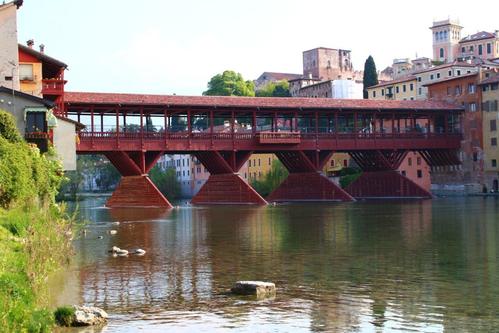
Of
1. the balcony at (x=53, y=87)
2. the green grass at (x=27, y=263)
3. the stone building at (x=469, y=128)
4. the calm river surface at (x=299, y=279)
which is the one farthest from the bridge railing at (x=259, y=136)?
the green grass at (x=27, y=263)

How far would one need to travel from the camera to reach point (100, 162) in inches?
5679

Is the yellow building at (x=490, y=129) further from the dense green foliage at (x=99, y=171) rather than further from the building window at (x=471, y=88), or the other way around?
the dense green foliage at (x=99, y=171)

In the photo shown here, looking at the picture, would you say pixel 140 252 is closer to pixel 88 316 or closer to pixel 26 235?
pixel 26 235

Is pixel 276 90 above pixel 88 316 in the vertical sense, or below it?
above

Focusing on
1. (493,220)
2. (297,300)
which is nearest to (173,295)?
(297,300)

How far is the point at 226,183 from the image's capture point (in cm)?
6406

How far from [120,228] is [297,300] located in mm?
22664

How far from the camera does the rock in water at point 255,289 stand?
53.8 ft

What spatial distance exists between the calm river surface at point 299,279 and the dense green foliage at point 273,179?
52616mm

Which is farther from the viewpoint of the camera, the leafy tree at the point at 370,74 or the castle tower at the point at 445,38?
the castle tower at the point at 445,38

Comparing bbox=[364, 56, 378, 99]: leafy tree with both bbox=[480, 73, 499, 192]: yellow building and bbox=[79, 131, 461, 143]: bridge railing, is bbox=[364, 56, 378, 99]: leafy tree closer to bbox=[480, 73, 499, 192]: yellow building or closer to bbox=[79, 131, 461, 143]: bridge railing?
bbox=[79, 131, 461, 143]: bridge railing

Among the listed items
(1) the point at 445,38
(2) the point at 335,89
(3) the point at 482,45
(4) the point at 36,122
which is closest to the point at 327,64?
(1) the point at 445,38

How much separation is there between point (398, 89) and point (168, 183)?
37144 mm

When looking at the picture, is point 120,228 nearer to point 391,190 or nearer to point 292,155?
point 292,155
